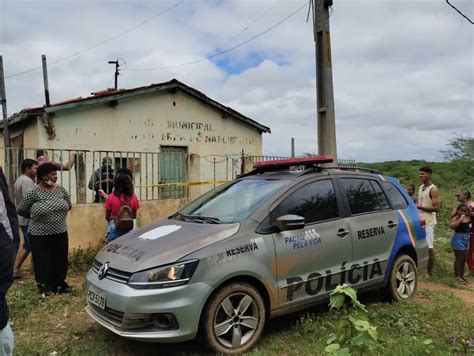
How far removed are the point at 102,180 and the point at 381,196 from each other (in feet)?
16.0

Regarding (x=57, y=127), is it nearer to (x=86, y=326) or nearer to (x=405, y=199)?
(x=86, y=326)

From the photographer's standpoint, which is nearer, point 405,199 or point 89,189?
point 405,199

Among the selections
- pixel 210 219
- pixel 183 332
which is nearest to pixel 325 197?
pixel 210 219

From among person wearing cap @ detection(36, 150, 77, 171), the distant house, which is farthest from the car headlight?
the distant house

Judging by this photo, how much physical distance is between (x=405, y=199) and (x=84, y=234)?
512 centimetres

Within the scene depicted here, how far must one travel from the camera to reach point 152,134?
42.8ft

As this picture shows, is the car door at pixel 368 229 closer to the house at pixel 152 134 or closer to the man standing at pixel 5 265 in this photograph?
the man standing at pixel 5 265

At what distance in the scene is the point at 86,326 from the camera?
456 centimetres

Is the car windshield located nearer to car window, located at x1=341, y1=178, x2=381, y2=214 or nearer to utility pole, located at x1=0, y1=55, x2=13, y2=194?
car window, located at x1=341, y1=178, x2=381, y2=214

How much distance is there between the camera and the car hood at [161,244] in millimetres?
3646

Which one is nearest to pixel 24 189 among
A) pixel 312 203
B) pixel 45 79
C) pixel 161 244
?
pixel 161 244

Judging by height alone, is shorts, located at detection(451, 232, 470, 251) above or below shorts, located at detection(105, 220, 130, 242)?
below

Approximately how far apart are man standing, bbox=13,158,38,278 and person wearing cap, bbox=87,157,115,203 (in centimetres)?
132

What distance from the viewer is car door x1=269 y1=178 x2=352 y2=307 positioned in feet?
13.6
